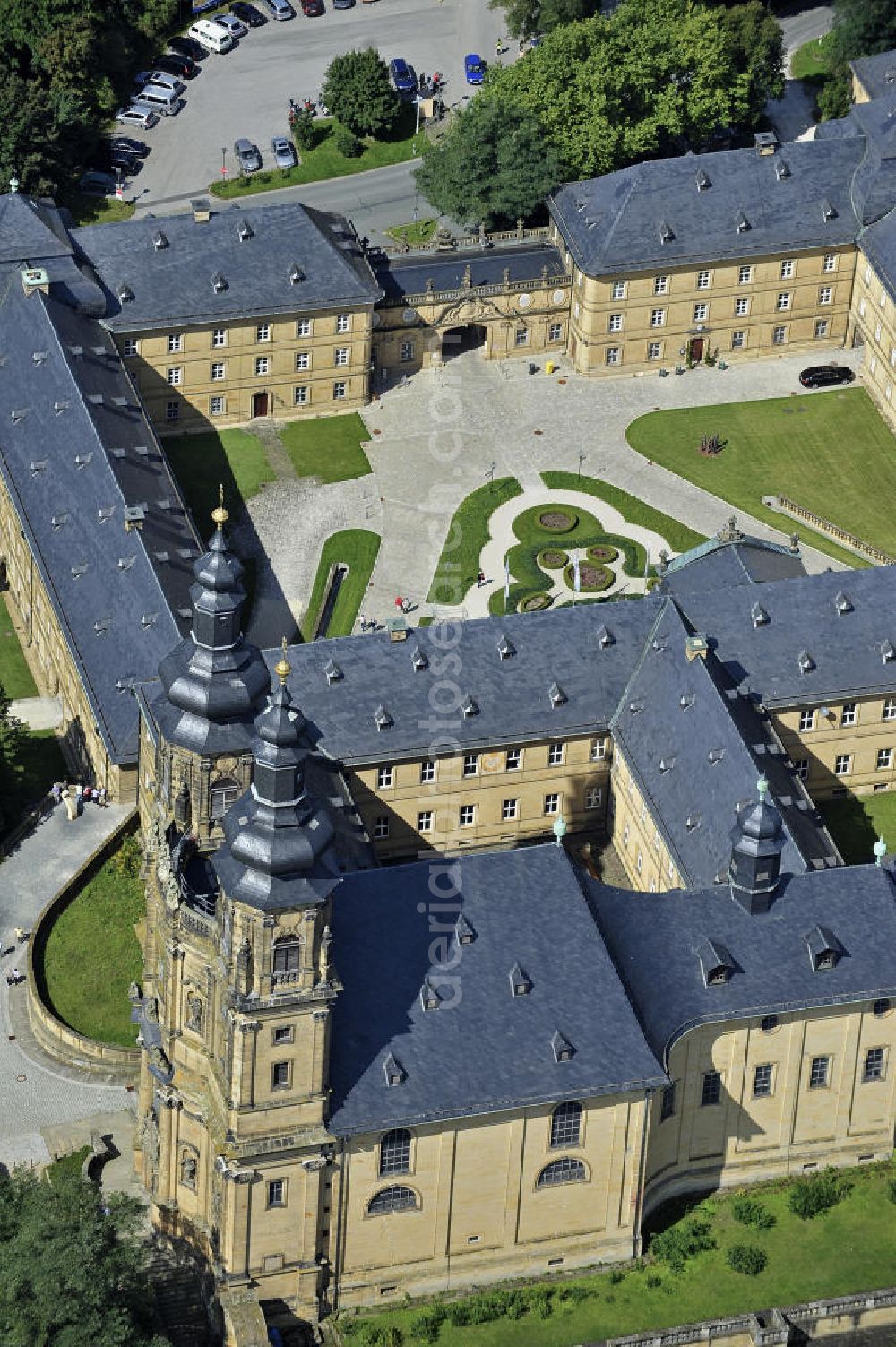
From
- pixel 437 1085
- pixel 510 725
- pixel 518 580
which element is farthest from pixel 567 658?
pixel 437 1085

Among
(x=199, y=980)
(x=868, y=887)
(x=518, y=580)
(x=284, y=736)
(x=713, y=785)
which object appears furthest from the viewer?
(x=518, y=580)

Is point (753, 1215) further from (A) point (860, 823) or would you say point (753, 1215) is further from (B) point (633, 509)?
(B) point (633, 509)

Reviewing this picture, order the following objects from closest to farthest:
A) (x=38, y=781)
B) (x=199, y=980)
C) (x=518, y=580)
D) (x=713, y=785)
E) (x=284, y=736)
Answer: (x=284, y=736)
(x=199, y=980)
(x=713, y=785)
(x=38, y=781)
(x=518, y=580)

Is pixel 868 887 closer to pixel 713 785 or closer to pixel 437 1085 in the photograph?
pixel 713 785

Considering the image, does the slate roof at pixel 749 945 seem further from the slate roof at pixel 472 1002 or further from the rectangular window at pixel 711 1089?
the rectangular window at pixel 711 1089

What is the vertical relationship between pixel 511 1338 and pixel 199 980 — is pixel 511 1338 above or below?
below

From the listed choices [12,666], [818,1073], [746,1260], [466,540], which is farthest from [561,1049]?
[466,540]

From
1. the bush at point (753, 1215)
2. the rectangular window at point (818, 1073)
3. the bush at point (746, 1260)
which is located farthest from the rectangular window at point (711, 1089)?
the bush at point (746, 1260)
